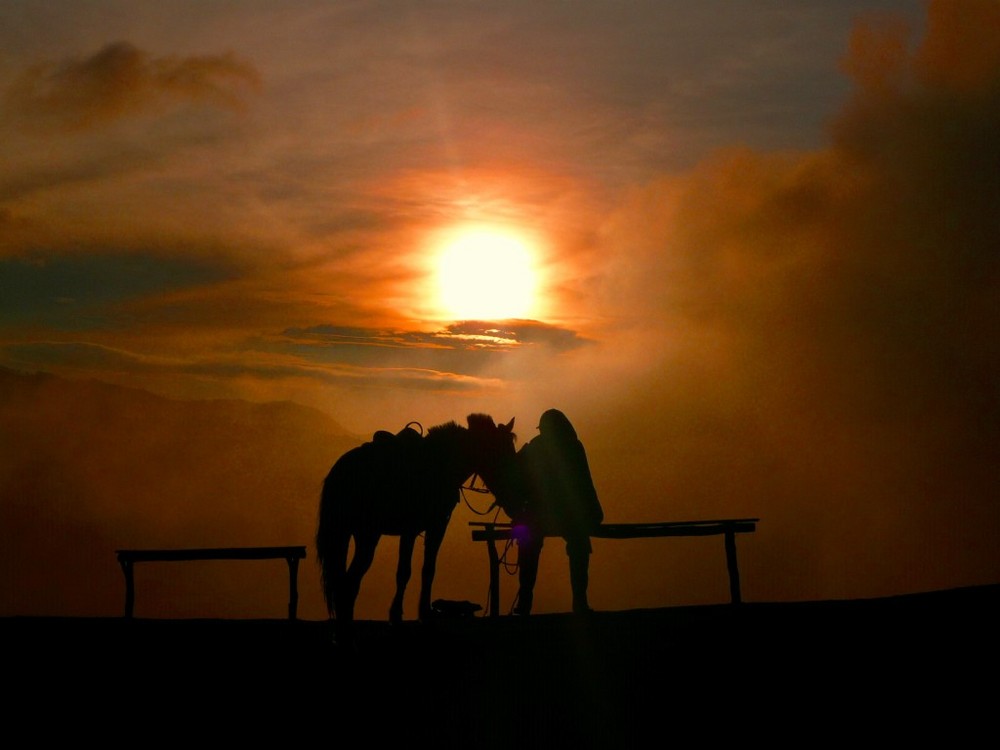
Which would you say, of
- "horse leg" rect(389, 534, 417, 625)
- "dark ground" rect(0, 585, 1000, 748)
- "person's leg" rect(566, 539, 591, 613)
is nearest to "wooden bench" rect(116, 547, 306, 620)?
"dark ground" rect(0, 585, 1000, 748)

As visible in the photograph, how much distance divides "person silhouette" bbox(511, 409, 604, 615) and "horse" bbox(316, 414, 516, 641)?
1.10 metres

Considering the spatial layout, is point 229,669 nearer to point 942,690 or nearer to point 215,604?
point 942,690

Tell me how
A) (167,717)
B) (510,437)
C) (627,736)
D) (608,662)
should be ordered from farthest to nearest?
(510,437) → (608,662) → (167,717) → (627,736)

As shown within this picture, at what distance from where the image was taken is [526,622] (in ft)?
42.3

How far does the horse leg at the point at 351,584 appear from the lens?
11672mm

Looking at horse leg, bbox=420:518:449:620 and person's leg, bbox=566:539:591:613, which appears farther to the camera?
person's leg, bbox=566:539:591:613

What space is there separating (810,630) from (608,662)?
2.59 metres

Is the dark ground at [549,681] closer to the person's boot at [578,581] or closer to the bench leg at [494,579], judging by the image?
the person's boot at [578,581]

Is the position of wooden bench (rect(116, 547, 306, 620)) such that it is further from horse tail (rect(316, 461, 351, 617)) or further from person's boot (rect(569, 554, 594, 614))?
person's boot (rect(569, 554, 594, 614))

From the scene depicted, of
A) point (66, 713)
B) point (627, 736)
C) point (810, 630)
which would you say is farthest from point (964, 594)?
A: point (66, 713)

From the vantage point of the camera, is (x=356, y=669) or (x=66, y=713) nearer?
(x=66, y=713)

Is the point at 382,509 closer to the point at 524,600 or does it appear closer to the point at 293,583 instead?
the point at 524,600

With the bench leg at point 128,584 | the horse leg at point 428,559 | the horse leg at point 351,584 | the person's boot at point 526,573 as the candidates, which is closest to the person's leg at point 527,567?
the person's boot at point 526,573

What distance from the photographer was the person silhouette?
13.4 metres
